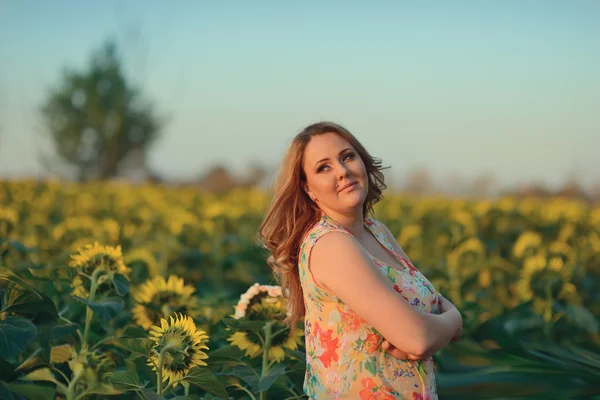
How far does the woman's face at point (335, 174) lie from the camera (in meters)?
2.17

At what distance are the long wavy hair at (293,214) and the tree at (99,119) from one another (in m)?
28.3

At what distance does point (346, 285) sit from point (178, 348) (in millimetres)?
451

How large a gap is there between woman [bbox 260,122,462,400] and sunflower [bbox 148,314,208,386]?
0.39 metres

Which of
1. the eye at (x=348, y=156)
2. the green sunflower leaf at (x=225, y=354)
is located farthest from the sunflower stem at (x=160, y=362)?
the eye at (x=348, y=156)

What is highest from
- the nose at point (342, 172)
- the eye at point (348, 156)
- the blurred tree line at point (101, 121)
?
the eye at point (348, 156)

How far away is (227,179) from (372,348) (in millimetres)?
10714

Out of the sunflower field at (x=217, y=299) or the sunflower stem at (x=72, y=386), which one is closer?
the sunflower stem at (x=72, y=386)

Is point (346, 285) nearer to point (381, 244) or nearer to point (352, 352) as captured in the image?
point (352, 352)

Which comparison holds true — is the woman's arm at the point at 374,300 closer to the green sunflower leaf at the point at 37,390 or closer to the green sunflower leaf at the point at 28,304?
the green sunflower leaf at the point at 37,390

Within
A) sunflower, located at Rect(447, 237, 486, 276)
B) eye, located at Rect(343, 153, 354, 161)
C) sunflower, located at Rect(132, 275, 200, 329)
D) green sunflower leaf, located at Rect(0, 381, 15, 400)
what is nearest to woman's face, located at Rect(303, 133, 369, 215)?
eye, located at Rect(343, 153, 354, 161)

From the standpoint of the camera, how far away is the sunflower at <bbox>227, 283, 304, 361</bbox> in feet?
7.69

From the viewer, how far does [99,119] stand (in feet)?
104

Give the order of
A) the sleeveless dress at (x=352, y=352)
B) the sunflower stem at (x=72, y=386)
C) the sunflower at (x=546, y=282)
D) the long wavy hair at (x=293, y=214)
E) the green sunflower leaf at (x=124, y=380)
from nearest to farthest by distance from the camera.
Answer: the sunflower stem at (x=72, y=386) → the green sunflower leaf at (x=124, y=380) → the sleeveless dress at (x=352, y=352) → the long wavy hair at (x=293, y=214) → the sunflower at (x=546, y=282)

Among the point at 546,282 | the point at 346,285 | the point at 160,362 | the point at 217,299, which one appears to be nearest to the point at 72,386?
the point at 160,362
